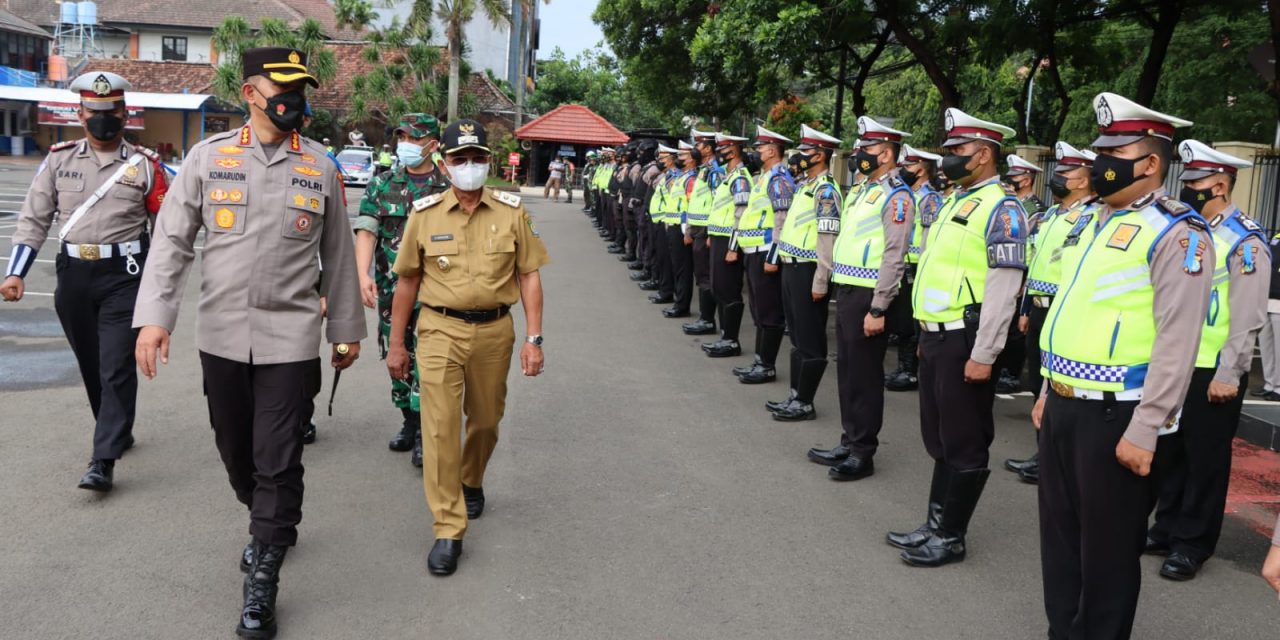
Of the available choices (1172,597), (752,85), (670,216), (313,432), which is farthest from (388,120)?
(1172,597)

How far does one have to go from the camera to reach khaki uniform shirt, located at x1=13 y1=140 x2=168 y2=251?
5594 millimetres

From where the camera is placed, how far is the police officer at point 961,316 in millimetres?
4746

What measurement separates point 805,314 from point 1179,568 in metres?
3.21

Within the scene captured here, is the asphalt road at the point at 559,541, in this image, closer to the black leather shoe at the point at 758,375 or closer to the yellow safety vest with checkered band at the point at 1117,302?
the black leather shoe at the point at 758,375

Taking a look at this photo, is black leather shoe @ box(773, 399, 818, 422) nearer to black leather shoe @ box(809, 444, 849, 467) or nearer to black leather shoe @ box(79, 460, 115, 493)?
black leather shoe @ box(809, 444, 849, 467)

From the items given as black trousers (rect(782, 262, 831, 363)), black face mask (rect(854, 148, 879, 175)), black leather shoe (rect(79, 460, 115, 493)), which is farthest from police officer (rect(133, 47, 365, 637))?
black trousers (rect(782, 262, 831, 363))

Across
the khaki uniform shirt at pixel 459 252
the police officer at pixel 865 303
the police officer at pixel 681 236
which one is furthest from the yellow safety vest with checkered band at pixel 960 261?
the police officer at pixel 681 236

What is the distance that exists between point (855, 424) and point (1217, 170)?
2330 mm

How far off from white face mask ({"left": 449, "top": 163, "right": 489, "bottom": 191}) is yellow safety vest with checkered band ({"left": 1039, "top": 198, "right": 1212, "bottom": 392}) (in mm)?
2509

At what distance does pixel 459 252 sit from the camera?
4.71 m

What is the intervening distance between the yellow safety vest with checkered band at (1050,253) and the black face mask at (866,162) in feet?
4.17

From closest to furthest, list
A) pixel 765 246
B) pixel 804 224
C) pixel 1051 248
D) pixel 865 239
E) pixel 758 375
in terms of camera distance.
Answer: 1. pixel 865 239
2. pixel 1051 248
3. pixel 804 224
4. pixel 758 375
5. pixel 765 246

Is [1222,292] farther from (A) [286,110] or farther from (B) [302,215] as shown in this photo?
(A) [286,110]

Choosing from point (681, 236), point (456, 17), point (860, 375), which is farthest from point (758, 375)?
point (456, 17)
